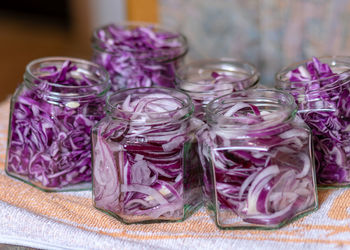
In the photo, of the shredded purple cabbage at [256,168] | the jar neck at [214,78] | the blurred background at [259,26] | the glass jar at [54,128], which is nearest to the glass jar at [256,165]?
the shredded purple cabbage at [256,168]

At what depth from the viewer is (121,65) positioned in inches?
44.2

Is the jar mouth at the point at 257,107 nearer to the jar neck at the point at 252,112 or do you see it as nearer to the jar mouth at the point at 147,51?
the jar neck at the point at 252,112

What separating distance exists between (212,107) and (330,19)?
40.2 inches

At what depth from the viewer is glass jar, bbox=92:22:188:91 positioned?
1114mm

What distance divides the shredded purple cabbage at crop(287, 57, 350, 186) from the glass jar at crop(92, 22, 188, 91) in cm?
28

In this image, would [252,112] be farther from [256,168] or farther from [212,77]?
[212,77]

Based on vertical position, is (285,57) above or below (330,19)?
below

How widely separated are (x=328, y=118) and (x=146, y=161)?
307 millimetres

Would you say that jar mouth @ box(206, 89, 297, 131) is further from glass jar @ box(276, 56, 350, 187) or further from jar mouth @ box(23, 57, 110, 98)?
jar mouth @ box(23, 57, 110, 98)

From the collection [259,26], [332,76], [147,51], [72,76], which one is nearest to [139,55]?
[147,51]

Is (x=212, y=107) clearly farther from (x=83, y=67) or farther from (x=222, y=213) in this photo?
(x=83, y=67)

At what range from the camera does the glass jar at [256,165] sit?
32.1 inches

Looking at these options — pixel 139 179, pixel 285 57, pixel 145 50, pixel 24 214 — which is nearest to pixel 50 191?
pixel 24 214

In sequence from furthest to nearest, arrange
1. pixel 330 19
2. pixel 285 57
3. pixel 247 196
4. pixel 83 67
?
pixel 285 57 < pixel 330 19 < pixel 83 67 < pixel 247 196
